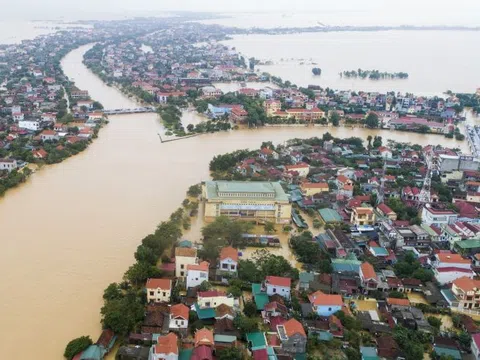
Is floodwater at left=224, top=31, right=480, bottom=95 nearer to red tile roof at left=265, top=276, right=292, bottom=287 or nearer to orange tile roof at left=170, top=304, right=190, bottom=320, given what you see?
red tile roof at left=265, top=276, right=292, bottom=287

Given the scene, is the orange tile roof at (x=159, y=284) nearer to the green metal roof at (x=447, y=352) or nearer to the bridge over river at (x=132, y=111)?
the green metal roof at (x=447, y=352)

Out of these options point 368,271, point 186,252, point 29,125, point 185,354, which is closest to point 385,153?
point 368,271

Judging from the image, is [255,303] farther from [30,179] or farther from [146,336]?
[30,179]

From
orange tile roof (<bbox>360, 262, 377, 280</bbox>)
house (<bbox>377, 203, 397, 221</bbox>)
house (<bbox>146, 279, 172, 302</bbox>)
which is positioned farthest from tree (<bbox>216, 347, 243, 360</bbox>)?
house (<bbox>377, 203, 397, 221</bbox>)

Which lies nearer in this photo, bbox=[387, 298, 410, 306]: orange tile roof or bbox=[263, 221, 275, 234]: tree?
bbox=[387, 298, 410, 306]: orange tile roof

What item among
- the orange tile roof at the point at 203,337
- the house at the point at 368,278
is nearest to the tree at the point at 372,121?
the house at the point at 368,278
